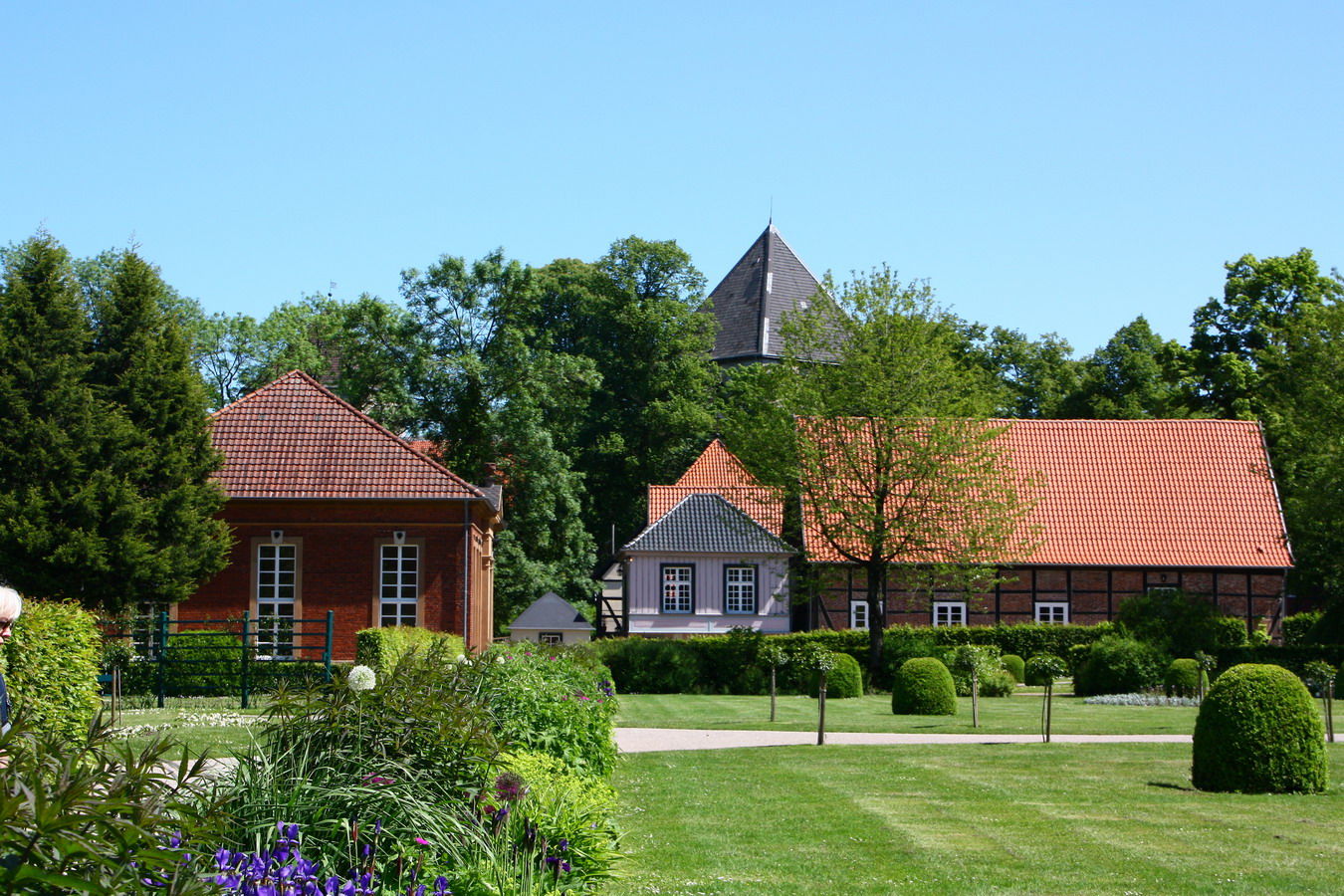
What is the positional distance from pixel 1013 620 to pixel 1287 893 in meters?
28.1

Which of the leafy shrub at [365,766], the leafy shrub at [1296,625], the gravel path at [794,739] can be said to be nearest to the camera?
the leafy shrub at [365,766]

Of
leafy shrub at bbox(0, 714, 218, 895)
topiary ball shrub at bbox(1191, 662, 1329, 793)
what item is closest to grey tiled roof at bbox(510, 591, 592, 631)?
topiary ball shrub at bbox(1191, 662, 1329, 793)

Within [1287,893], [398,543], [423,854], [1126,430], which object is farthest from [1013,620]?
[423,854]

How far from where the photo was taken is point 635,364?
52281 mm

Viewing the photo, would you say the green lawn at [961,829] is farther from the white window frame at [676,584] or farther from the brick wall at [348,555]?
the white window frame at [676,584]

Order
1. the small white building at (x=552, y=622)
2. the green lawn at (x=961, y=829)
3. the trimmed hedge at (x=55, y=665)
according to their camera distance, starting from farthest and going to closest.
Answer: the small white building at (x=552, y=622), the trimmed hedge at (x=55, y=665), the green lawn at (x=961, y=829)

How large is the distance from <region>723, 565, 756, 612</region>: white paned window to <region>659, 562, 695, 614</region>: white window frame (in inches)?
40.7

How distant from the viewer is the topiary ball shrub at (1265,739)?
12078 millimetres

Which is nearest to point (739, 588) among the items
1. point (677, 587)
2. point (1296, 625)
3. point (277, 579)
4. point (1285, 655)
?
point (677, 587)

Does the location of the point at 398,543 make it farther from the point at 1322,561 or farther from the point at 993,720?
the point at 1322,561

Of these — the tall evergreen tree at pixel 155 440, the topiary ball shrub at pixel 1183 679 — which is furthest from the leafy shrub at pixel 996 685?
the tall evergreen tree at pixel 155 440

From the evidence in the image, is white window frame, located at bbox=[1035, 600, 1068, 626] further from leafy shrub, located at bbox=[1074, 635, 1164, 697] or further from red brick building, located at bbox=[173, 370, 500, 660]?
red brick building, located at bbox=[173, 370, 500, 660]

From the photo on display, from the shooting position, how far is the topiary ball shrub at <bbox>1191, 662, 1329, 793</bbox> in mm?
12078

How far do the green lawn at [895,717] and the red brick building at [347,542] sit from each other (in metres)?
4.91
